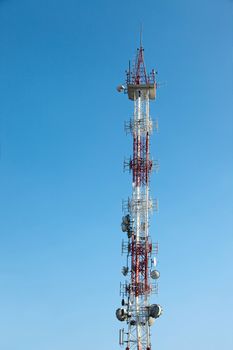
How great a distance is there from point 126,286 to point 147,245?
2.95 m

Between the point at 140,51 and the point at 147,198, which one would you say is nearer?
the point at 147,198

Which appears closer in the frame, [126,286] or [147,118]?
[126,286]

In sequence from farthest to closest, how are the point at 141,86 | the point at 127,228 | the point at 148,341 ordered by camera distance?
the point at 141,86 → the point at 127,228 → the point at 148,341

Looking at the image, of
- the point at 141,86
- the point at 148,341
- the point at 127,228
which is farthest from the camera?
the point at 141,86

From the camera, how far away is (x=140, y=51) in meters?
41.9

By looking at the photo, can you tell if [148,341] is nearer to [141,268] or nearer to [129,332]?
[129,332]

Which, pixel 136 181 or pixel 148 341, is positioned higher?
pixel 136 181

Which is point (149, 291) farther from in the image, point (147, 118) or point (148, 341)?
point (147, 118)

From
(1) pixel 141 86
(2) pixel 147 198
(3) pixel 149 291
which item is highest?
(1) pixel 141 86

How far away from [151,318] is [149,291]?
1.70 meters

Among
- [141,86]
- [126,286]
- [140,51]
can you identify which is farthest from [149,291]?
[140,51]

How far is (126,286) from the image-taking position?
1448 inches

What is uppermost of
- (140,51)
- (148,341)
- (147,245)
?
(140,51)

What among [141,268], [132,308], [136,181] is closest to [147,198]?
[136,181]
